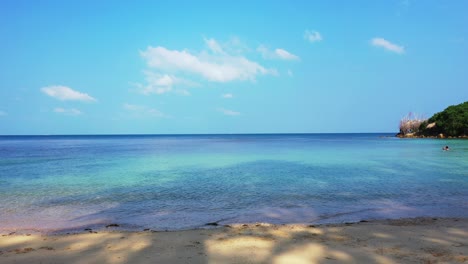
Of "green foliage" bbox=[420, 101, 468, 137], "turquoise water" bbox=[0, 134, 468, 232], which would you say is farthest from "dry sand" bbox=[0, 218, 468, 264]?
"green foliage" bbox=[420, 101, 468, 137]

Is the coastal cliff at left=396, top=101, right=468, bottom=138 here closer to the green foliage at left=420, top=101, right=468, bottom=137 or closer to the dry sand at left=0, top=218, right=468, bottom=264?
the green foliage at left=420, top=101, right=468, bottom=137

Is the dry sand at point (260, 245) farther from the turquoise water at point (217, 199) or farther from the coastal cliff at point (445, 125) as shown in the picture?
the coastal cliff at point (445, 125)

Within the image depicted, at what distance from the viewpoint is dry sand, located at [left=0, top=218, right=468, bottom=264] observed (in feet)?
19.1

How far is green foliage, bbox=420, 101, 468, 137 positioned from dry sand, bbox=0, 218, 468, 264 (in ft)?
271

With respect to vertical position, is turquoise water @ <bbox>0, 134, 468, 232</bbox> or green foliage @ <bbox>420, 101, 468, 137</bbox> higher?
green foliage @ <bbox>420, 101, 468, 137</bbox>

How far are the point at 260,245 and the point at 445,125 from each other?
90443mm

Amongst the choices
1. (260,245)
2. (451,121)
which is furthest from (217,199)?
(451,121)

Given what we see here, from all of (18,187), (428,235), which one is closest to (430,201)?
(428,235)

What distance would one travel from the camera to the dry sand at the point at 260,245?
582 cm

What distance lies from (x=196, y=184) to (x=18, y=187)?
316 inches

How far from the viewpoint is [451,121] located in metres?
80.2

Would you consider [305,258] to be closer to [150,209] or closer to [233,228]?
[233,228]

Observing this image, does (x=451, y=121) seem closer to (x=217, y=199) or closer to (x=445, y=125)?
(x=445, y=125)

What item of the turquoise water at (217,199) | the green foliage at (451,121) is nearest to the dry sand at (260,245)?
the turquoise water at (217,199)
